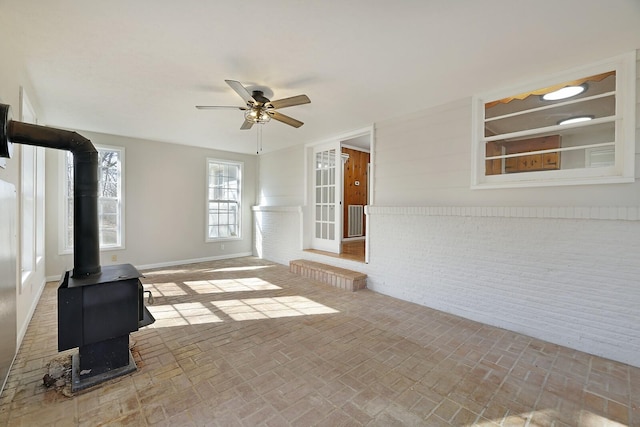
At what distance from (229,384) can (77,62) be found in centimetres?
332

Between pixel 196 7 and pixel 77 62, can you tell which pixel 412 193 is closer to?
pixel 196 7

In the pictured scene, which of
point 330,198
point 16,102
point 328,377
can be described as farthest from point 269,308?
point 16,102

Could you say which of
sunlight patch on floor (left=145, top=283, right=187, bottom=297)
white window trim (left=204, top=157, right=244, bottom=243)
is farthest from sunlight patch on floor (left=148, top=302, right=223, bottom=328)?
white window trim (left=204, top=157, right=244, bottom=243)

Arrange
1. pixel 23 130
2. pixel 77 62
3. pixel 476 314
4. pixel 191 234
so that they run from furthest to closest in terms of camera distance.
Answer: pixel 191 234, pixel 476 314, pixel 77 62, pixel 23 130

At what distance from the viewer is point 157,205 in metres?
5.90

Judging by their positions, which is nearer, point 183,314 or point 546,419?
point 546,419

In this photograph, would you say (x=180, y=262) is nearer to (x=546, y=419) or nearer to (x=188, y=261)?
(x=188, y=261)

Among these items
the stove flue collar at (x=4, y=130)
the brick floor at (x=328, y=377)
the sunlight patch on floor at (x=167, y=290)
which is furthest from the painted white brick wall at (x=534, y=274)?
the stove flue collar at (x=4, y=130)

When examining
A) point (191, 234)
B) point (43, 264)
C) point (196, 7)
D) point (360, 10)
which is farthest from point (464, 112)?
point (43, 264)

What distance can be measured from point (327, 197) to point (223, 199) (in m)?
2.83

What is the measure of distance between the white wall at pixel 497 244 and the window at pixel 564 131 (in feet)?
0.43

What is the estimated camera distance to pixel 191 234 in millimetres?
6387

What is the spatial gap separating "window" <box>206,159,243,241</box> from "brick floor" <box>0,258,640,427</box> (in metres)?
3.45

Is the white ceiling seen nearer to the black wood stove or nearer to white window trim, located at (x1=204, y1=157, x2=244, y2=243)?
the black wood stove
